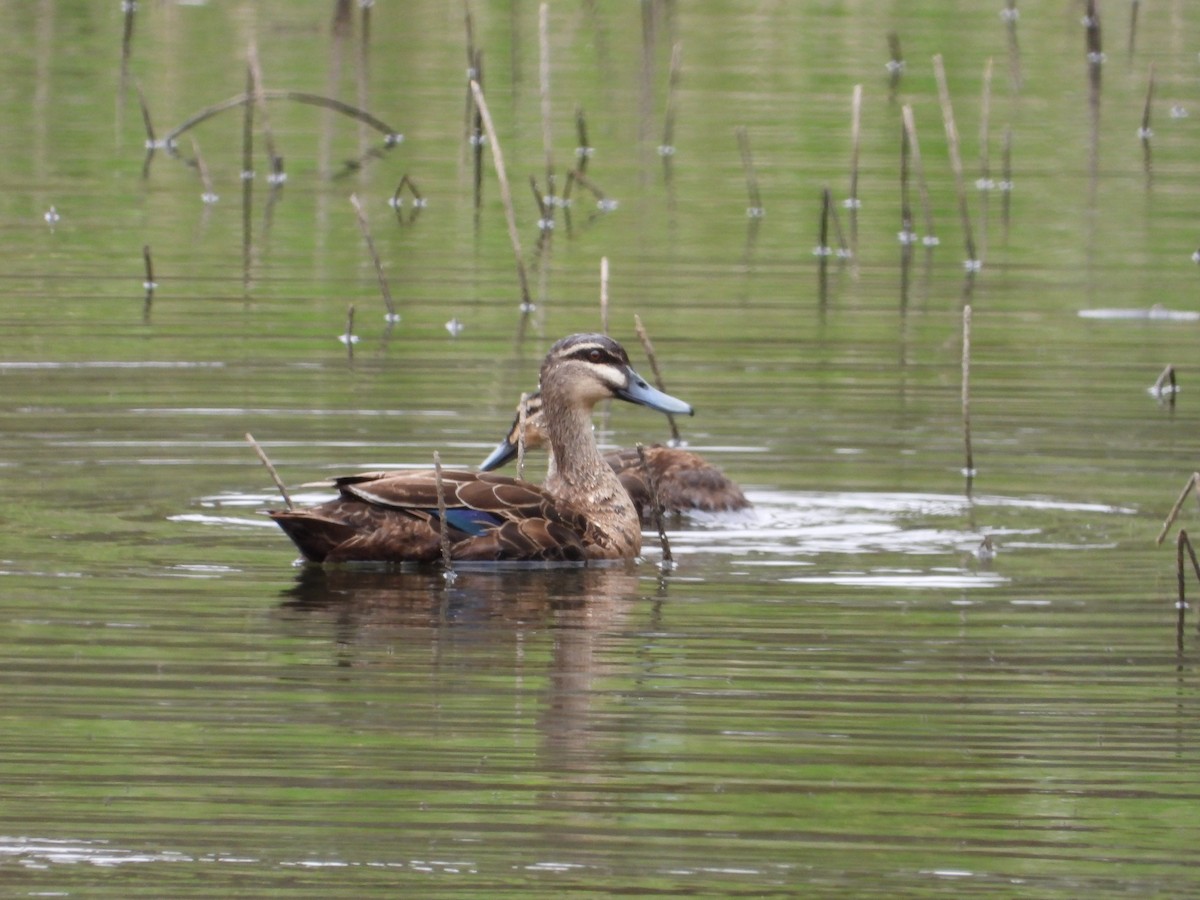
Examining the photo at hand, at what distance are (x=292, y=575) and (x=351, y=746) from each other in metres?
2.67

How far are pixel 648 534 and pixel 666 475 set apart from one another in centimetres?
28

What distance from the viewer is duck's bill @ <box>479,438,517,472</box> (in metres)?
10.6

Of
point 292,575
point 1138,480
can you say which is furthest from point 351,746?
point 1138,480

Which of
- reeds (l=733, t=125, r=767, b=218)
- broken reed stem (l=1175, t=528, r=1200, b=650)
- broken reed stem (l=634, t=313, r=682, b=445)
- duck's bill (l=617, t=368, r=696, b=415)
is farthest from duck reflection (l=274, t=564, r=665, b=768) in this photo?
reeds (l=733, t=125, r=767, b=218)

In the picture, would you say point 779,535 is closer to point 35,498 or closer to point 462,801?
point 35,498

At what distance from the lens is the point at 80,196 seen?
732 inches

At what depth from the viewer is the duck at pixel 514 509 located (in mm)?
9336

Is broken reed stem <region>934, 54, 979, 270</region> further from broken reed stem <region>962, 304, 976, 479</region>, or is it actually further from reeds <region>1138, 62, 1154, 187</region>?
broken reed stem <region>962, 304, 976, 479</region>

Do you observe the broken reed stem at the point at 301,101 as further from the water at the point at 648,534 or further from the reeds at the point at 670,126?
the reeds at the point at 670,126

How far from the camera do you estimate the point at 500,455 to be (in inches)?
418

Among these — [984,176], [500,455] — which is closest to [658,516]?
[500,455]

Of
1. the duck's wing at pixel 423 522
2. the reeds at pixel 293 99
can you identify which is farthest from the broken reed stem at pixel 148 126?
the duck's wing at pixel 423 522

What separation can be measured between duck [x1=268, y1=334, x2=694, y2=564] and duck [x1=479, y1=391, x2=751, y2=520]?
0.22 meters

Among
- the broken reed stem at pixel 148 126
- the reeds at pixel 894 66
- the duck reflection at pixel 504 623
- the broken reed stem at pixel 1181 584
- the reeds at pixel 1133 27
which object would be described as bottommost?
the duck reflection at pixel 504 623
